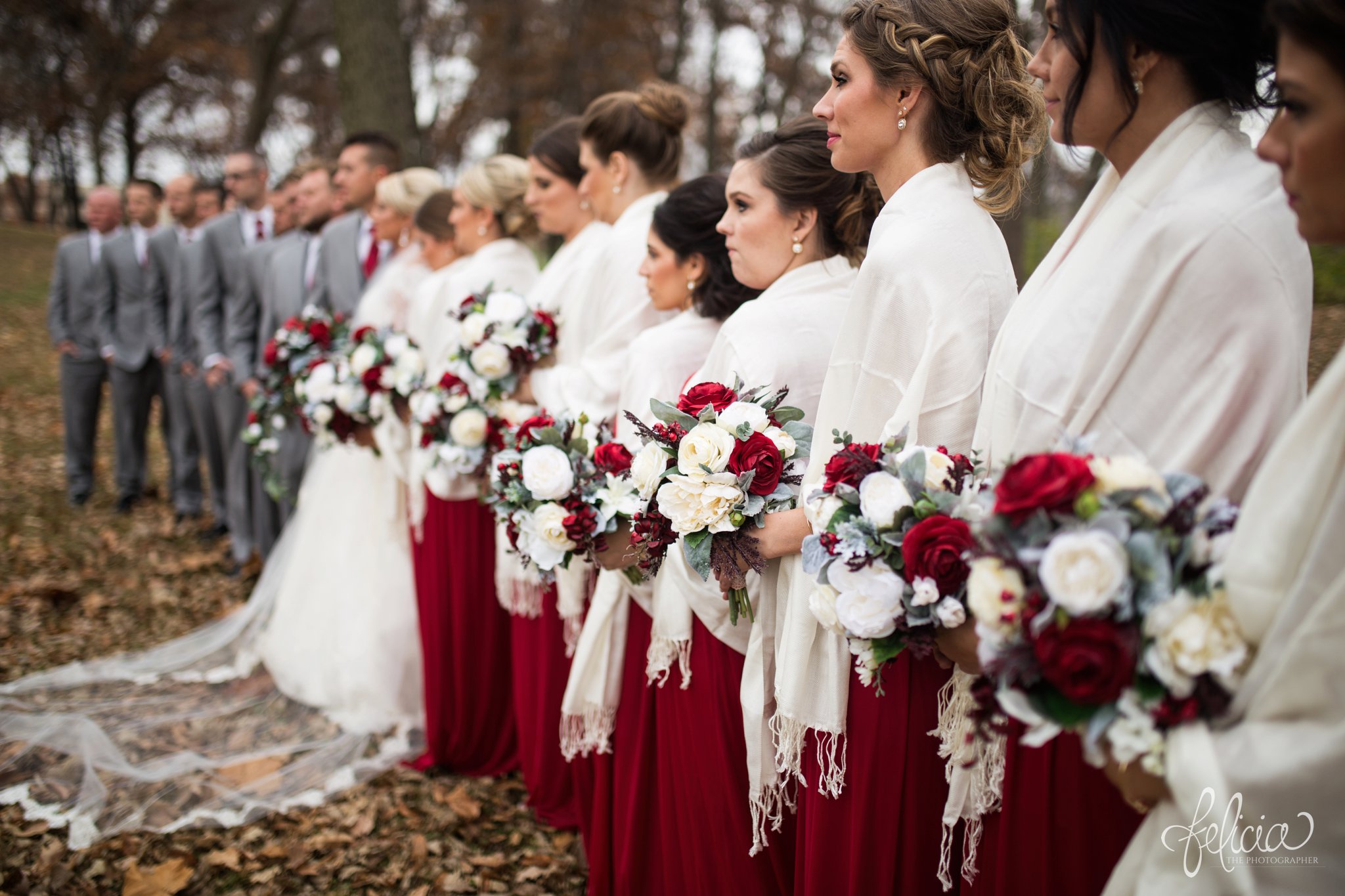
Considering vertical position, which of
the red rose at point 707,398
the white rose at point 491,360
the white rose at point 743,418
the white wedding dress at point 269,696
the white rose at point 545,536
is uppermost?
the white rose at point 491,360

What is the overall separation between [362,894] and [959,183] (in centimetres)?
340

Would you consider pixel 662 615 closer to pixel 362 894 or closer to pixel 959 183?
pixel 959 183

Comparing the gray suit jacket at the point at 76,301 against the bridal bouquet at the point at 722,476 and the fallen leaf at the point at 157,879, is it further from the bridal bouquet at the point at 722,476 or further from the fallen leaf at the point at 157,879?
Result: the bridal bouquet at the point at 722,476

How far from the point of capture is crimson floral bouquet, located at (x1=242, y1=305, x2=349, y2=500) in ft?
18.8

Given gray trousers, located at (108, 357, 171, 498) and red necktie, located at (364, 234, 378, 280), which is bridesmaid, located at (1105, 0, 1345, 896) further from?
gray trousers, located at (108, 357, 171, 498)

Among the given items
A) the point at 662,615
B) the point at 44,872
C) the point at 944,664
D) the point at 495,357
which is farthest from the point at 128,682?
the point at 944,664

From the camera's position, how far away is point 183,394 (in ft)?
31.3

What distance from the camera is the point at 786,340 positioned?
116 inches

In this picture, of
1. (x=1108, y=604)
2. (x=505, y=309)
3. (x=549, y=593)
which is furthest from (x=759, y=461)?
(x=505, y=309)

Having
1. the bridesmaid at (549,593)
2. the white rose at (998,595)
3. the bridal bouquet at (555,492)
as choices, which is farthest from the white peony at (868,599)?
the bridesmaid at (549,593)

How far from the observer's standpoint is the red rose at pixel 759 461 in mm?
2525

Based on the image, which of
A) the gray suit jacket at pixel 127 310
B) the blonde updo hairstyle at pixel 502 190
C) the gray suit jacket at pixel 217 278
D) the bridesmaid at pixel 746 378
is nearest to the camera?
the bridesmaid at pixel 746 378

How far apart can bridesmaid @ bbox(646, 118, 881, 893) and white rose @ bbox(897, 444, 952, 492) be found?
860mm

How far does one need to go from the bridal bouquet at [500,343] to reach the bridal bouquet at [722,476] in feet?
5.77
